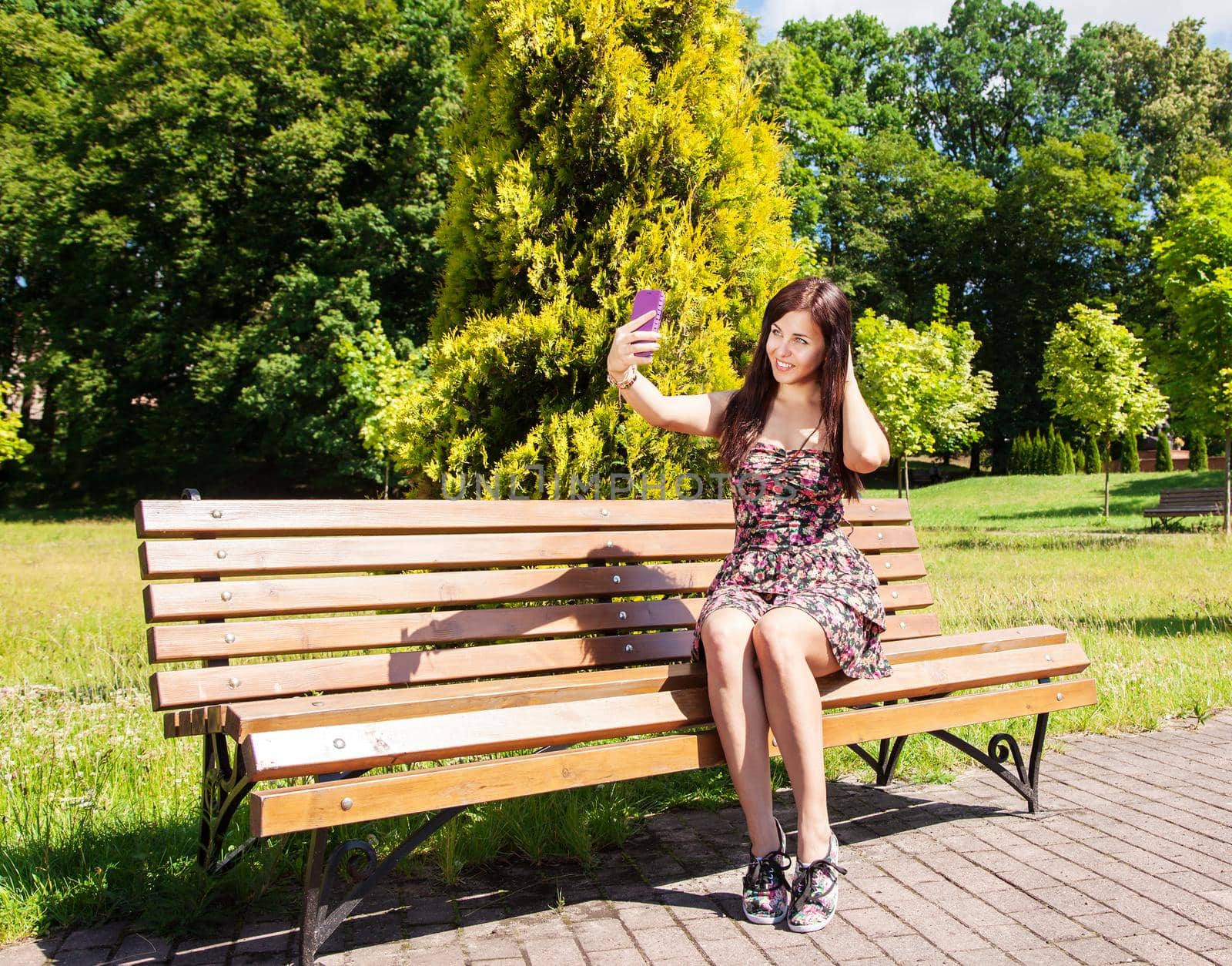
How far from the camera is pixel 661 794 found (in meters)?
4.07

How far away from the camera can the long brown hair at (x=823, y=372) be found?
3365 millimetres

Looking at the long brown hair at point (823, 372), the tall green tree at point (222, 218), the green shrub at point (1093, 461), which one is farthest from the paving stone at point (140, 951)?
the green shrub at point (1093, 461)

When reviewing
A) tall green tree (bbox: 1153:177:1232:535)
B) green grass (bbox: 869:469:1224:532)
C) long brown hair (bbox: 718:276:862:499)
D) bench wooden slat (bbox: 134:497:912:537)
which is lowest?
green grass (bbox: 869:469:1224:532)

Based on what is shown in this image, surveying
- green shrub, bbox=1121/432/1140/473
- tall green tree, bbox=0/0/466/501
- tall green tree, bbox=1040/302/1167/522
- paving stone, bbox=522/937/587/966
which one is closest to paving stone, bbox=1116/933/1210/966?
paving stone, bbox=522/937/587/966

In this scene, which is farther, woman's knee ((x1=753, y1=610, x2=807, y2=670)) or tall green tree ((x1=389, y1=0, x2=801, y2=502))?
tall green tree ((x1=389, y1=0, x2=801, y2=502))

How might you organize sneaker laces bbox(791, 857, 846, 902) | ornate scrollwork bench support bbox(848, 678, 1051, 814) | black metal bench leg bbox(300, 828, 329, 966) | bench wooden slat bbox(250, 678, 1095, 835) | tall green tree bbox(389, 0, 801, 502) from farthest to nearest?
tall green tree bbox(389, 0, 801, 502) → ornate scrollwork bench support bbox(848, 678, 1051, 814) → sneaker laces bbox(791, 857, 846, 902) → black metal bench leg bbox(300, 828, 329, 966) → bench wooden slat bbox(250, 678, 1095, 835)

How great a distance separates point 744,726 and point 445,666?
926mm

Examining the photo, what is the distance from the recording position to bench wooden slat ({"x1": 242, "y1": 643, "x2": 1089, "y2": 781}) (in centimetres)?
229

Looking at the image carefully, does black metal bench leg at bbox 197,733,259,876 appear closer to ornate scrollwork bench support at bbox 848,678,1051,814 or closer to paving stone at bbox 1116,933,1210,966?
ornate scrollwork bench support at bbox 848,678,1051,814

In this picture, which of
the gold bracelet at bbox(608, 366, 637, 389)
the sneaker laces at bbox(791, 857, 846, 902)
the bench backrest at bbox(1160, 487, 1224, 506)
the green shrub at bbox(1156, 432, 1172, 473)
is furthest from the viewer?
the green shrub at bbox(1156, 432, 1172, 473)

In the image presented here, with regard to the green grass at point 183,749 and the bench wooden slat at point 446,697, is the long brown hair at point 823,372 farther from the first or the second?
the green grass at point 183,749

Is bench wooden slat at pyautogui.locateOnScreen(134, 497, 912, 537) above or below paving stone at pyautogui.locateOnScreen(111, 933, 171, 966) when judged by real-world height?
above

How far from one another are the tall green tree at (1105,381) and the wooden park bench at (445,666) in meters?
19.3

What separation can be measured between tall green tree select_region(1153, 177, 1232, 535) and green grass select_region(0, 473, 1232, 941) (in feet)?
19.0
